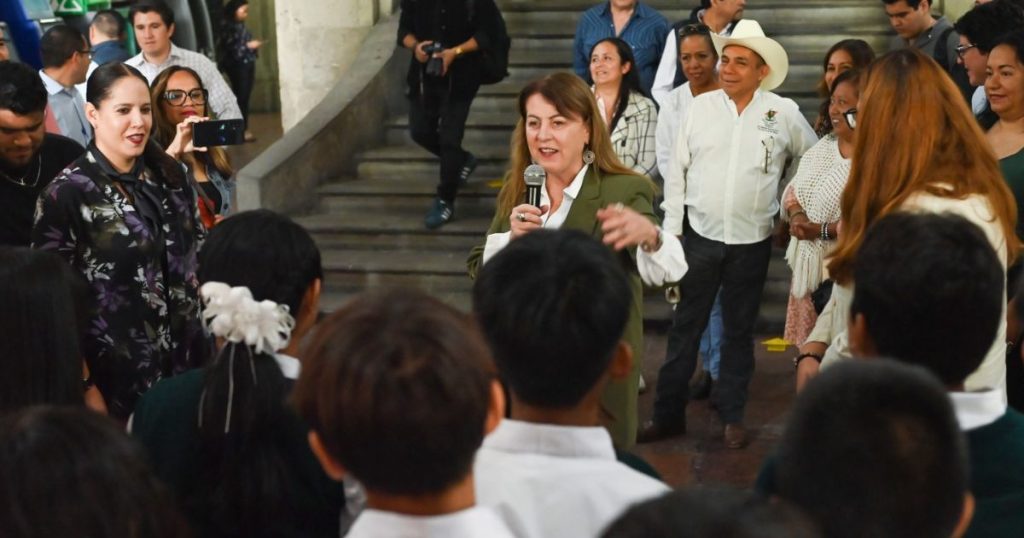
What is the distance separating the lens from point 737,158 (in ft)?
18.5

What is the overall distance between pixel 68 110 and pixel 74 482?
17.6ft

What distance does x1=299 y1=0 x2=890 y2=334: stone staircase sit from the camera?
8.17 meters

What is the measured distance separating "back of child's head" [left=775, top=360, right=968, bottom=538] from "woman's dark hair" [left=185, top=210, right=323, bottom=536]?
1051mm

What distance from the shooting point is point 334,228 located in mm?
8688

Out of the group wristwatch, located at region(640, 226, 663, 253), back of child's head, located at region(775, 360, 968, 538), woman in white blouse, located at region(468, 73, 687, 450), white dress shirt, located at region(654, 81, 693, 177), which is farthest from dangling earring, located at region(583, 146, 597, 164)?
white dress shirt, located at region(654, 81, 693, 177)

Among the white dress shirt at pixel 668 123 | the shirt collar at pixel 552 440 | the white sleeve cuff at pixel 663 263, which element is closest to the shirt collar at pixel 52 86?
the white dress shirt at pixel 668 123

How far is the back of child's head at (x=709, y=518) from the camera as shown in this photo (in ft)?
4.51

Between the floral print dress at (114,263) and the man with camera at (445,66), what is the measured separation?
4183 mm

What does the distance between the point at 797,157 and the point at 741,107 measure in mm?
348

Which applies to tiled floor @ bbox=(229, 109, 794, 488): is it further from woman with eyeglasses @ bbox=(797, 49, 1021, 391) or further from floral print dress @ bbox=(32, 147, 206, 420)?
floral print dress @ bbox=(32, 147, 206, 420)

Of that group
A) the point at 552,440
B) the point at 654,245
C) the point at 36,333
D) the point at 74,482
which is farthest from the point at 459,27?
the point at 74,482

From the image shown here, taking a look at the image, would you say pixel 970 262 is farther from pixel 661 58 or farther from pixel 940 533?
pixel 661 58

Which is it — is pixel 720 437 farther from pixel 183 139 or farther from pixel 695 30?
pixel 183 139

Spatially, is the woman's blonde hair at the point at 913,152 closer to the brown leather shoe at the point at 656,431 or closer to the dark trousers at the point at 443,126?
the brown leather shoe at the point at 656,431
